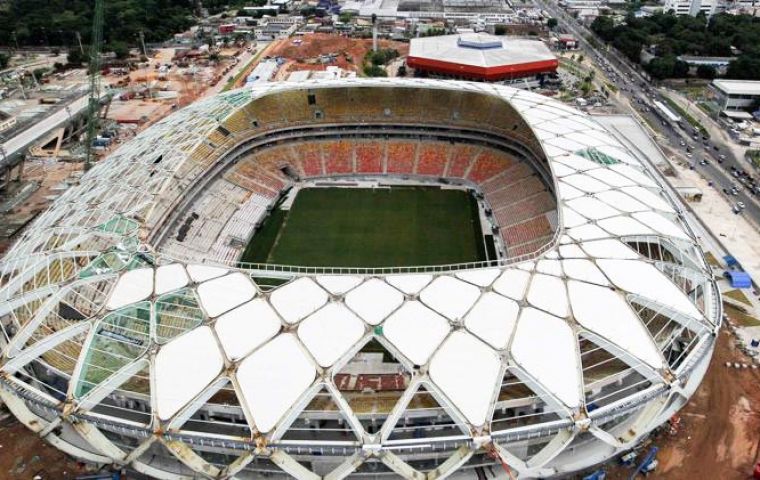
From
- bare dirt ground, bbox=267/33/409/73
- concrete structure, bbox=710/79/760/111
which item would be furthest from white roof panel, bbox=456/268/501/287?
bare dirt ground, bbox=267/33/409/73

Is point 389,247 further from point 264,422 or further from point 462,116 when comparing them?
point 264,422

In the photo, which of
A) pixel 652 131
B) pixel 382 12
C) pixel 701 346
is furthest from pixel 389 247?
pixel 382 12

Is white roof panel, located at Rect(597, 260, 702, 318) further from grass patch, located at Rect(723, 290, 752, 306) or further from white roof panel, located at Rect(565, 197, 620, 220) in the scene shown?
grass patch, located at Rect(723, 290, 752, 306)

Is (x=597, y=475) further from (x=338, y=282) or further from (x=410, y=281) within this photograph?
(x=338, y=282)

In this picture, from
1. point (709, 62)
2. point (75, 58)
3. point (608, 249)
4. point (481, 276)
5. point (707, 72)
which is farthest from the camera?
point (75, 58)

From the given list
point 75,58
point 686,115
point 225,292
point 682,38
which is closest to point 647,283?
point 225,292

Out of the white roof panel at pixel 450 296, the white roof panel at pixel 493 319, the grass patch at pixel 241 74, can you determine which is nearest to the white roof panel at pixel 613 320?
the white roof panel at pixel 493 319
